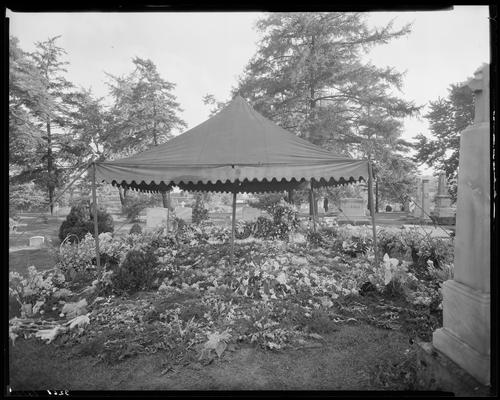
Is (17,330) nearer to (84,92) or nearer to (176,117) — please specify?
(176,117)

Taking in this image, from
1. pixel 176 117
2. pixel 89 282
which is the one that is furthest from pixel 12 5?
pixel 176 117

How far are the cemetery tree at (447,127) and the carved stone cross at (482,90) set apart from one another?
22493 millimetres

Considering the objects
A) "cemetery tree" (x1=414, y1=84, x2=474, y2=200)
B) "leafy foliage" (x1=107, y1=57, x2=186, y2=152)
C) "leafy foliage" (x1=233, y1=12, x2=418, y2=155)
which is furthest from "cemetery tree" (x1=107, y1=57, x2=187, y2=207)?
"cemetery tree" (x1=414, y1=84, x2=474, y2=200)

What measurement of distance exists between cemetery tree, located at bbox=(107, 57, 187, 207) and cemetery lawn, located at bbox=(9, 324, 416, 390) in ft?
63.2

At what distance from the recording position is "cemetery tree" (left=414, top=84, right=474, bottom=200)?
23.8 metres

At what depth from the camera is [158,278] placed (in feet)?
18.3

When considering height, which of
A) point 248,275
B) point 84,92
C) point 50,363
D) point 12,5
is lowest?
point 50,363

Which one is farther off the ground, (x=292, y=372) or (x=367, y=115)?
(x=367, y=115)

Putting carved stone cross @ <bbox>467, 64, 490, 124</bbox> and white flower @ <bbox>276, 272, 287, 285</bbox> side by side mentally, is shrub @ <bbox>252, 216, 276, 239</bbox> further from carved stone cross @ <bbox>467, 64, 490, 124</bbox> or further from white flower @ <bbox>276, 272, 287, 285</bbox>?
carved stone cross @ <bbox>467, 64, 490, 124</bbox>

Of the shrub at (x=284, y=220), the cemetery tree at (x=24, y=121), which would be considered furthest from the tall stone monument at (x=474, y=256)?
the cemetery tree at (x=24, y=121)

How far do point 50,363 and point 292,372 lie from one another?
2.64 meters

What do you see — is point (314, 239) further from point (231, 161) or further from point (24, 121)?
point (24, 121)

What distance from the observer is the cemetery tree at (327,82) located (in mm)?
14414

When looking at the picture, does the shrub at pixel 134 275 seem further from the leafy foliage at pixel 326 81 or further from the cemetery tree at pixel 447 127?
the cemetery tree at pixel 447 127
